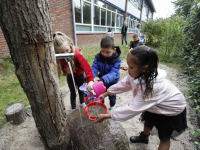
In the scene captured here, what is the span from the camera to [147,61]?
3.61 ft

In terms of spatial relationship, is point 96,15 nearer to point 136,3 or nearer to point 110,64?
point 110,64

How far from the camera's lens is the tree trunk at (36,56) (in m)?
0.90

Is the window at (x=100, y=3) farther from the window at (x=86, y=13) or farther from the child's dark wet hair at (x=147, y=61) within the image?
the child's dark wet hair at (x=147, y=61)

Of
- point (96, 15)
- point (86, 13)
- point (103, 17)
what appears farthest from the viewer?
point (103, 17)

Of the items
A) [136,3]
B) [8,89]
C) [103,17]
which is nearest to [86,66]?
[8,89]

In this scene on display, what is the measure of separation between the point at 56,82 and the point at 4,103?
2333mm

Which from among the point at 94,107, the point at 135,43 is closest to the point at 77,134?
the point at 94,107

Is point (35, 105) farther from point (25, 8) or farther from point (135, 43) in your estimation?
point (135, 43)

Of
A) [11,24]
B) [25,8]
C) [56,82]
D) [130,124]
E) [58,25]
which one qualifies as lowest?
[130,124]

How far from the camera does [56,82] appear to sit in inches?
49.8

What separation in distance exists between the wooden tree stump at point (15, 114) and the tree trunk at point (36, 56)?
1.04 m

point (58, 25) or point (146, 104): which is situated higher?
point (58, 25)

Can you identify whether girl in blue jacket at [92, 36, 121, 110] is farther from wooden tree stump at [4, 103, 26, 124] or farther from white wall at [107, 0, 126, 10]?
white wall at [107, 0, 126, 10]

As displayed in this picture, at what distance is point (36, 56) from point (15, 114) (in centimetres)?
163
